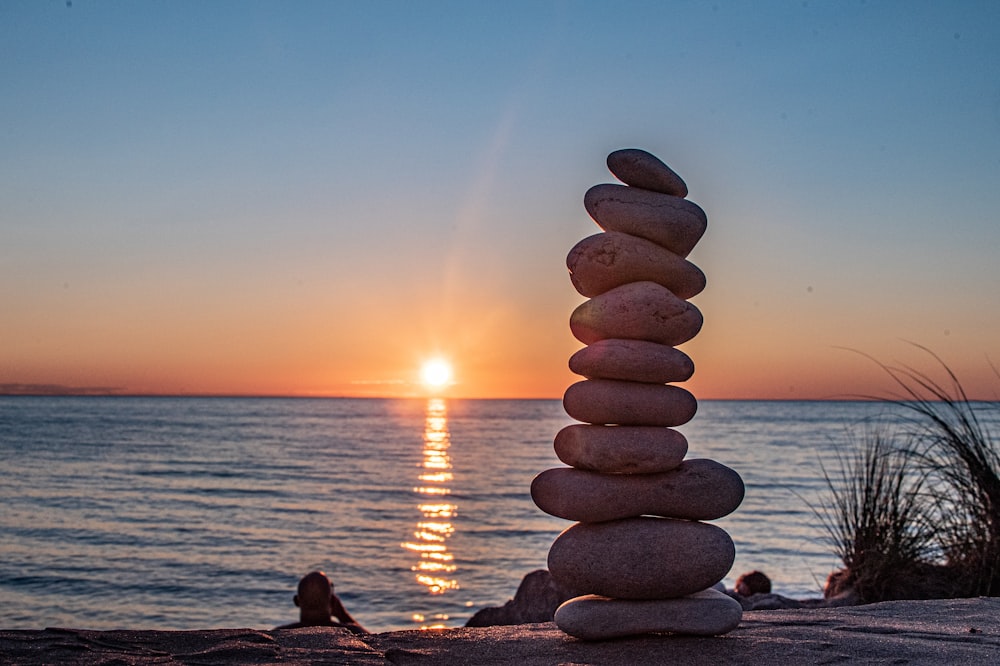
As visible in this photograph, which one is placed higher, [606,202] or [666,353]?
[606,202]

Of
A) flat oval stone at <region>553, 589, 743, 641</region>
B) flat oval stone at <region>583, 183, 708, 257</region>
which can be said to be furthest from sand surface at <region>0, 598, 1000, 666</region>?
flat oval stone at <region>583, 183, 708, 257</region>

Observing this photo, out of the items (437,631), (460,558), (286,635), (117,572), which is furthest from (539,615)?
(117,572)

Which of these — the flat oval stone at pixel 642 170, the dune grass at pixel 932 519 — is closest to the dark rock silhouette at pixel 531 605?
the dune grass at pixel 932 519

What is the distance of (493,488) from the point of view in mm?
26797

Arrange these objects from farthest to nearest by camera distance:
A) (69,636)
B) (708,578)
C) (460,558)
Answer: (460,558) → (708,578) → (69,636)

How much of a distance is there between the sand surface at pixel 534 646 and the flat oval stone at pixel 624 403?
1.22m

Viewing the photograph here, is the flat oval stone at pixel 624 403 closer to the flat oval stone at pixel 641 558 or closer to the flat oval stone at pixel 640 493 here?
the flat oval stone at pixel 640 493

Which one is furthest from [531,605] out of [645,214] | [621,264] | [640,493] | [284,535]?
[284,535]

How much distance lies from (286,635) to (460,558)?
35.4 ft

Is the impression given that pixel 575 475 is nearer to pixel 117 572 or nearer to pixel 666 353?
pixel 666 353

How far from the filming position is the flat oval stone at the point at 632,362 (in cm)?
505

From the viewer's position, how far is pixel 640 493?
5.00 metres

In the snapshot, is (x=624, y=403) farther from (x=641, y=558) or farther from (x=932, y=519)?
(x=932, y=519)

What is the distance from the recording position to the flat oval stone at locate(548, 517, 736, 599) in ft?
15.9
